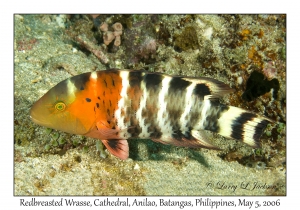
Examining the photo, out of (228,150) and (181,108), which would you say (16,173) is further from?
(228,150)

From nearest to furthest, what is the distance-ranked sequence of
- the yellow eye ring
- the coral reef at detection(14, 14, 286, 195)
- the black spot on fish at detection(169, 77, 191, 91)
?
the yellow eye ring → the black spot on fish at detection(169, 77, 191, 91) → the coral reef at detection(14, 14, 286, 195)

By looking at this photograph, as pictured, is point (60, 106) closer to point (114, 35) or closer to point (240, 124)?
point (240, 124)

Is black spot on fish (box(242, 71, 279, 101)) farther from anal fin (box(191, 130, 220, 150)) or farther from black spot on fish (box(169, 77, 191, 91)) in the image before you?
black spot on fish (box(169, 77, 191, 91))

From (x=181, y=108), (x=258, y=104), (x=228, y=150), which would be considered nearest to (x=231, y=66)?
(x=258, y=104)

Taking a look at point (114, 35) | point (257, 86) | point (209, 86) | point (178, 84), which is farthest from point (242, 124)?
point (114, 35)

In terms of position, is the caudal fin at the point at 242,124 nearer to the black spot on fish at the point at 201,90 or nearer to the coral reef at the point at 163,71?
the black spot on fish at the point at 201,90

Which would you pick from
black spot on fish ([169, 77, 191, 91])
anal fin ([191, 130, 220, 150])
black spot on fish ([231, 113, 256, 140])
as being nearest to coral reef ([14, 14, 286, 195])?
anal fin ([191, 130, 220, 150])
